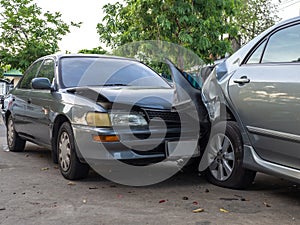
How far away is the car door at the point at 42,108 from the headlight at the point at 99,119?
115 centimetres

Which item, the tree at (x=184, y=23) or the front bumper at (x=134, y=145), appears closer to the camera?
the front bumper at (x=134, y=145)

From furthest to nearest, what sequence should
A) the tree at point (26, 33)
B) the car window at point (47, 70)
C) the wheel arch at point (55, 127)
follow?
the tree at point (26, 33) → the car window at point (47, 70) → the wheel arch at point (55, 127)

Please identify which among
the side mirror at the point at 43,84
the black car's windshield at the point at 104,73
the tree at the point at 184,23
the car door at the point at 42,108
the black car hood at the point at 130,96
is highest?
the tree at the point at 184,23

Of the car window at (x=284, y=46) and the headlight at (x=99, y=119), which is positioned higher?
the car window at (x=284, y=46)

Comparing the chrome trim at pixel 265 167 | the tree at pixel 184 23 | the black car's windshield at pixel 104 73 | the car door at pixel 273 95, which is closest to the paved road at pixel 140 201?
the chrome trim at pixel 265 167

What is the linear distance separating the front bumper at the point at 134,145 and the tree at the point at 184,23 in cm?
778

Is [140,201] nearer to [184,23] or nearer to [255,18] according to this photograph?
[184,23]

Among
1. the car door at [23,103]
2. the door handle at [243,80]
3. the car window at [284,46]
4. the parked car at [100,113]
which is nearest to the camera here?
the car window at [284,46]

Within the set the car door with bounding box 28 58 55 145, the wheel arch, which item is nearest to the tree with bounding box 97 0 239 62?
the car door with bounding box 28 58 55 145

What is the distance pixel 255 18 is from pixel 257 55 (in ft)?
65.8

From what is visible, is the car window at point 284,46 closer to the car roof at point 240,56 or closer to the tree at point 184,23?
the car roof at point 240,56

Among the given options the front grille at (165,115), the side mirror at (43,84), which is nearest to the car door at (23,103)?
the side mirror at (43,84)

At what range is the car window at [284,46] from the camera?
374 cm

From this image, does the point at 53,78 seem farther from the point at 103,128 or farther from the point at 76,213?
the point at 76,213
